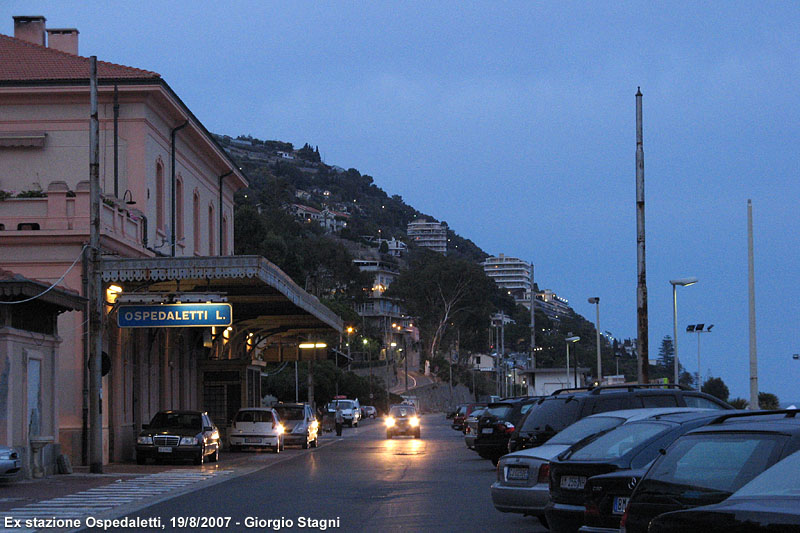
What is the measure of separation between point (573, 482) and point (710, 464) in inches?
166

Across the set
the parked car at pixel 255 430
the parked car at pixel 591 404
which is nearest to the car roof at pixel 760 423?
the parked car at pixel 591 404

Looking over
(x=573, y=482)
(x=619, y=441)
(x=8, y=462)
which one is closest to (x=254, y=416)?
(x=8, y=462)

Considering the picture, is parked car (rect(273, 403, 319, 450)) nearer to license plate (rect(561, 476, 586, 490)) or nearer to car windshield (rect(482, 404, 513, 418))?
car windshield (rect(482, 404, 513, 418))

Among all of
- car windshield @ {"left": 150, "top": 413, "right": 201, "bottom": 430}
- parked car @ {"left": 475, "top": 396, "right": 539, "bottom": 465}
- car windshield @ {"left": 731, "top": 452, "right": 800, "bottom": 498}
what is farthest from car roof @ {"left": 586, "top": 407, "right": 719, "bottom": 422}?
car windshield @ {"left": 150, "top": 413, "right": 201, "bottom": 430}

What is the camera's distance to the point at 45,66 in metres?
36.8

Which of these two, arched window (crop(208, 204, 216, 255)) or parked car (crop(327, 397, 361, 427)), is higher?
arched window (crop(208, 204, 216, 255))

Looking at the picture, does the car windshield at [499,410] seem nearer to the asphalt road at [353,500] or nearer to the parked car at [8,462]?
the asphalt road at [353,500]

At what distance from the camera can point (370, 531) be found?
14.0 metres

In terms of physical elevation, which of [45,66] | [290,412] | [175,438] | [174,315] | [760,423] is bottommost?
[290,412]

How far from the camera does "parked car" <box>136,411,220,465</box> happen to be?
29.3 meters

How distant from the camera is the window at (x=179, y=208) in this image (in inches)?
1547

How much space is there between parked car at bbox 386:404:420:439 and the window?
16949mm

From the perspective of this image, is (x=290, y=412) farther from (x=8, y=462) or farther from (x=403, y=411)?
(x=8, y=462)

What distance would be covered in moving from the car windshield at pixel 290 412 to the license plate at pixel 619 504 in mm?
33900
